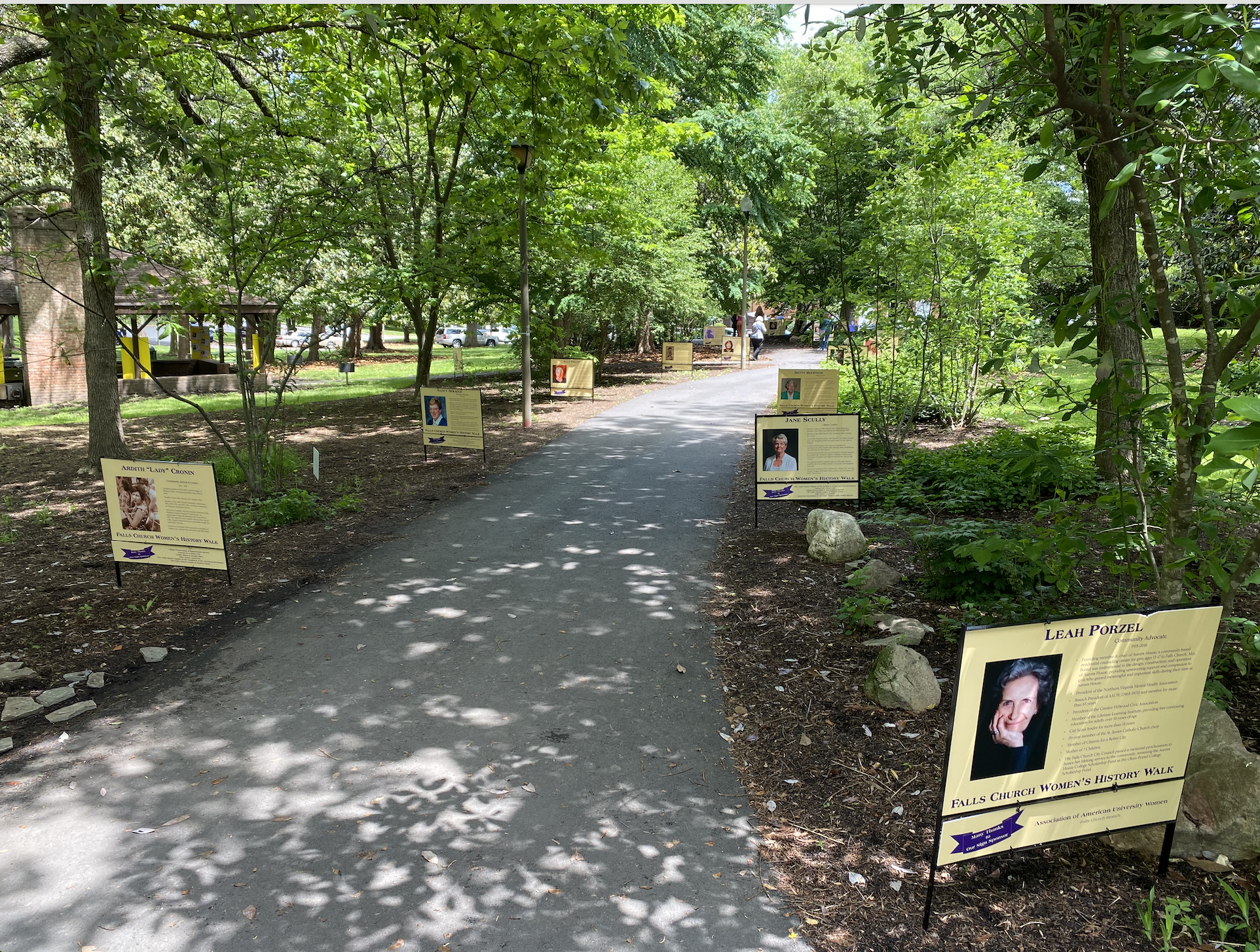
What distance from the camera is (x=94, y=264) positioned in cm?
759

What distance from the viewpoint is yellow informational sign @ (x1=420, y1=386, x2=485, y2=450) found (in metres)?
11.4

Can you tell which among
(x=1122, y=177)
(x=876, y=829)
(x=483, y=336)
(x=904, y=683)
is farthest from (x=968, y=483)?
(x=483, y=336)

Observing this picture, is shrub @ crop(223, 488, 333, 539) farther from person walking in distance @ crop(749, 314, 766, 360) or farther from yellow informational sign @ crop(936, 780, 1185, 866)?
person walking in distance @ crop(749, 314, 766, 360)

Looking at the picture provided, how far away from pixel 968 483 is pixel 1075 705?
5.55m

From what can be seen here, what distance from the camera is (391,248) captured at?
1684 centimetres

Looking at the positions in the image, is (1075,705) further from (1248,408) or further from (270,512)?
(270,512)

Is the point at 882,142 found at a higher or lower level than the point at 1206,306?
higher

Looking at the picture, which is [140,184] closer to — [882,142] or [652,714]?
[882,142]

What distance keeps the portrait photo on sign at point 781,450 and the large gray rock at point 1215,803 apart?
5.04m

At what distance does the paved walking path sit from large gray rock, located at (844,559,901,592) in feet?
4.28

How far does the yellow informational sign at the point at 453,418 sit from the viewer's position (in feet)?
37.4

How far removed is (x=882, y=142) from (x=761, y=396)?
8048 millimetres

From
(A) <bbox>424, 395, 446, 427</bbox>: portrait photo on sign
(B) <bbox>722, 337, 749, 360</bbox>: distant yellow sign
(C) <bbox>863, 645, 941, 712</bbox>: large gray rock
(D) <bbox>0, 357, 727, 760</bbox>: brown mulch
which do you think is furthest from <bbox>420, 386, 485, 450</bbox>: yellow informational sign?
(B) <bbox>722, 337, 749, 360</bbox>: distant yellow sign

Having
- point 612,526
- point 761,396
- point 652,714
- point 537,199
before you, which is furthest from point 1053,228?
point 652,714
